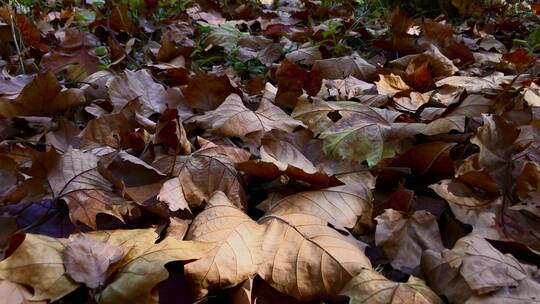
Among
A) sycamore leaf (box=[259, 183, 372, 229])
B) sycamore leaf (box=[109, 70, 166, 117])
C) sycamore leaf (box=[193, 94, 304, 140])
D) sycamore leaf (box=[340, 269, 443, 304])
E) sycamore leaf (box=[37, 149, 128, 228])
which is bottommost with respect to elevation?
sycamore leaf (box=[109, 70, 166, 117])

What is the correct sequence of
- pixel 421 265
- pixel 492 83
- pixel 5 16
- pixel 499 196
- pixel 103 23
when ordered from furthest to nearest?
pixel 103 23
pixel 5 16
pixel 492 83
pixel 499 196
pixel 421 265

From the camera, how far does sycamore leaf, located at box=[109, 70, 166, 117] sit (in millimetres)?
1530

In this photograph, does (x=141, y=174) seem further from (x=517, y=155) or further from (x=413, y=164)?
(x=517, y=155)

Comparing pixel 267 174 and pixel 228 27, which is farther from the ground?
pixel 267 174

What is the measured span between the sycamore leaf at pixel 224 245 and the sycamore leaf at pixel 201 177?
0.06 metres

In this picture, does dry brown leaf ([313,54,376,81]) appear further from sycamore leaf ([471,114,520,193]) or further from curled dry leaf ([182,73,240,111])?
sycamore leaf ([471,114,520,193])

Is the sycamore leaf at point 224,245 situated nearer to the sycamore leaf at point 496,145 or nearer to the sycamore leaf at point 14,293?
the sycamore leaf at point 14,293

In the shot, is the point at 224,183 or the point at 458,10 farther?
the point at 458,10

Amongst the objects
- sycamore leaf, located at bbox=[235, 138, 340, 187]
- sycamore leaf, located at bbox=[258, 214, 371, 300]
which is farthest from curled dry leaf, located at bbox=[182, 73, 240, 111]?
sycamore leaf, located at bbox=[258, 214, 371, 300]

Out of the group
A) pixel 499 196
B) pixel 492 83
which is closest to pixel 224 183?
pixel 499 196

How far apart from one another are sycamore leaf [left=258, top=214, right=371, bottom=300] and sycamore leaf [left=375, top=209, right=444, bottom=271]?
A: 6 centimetres

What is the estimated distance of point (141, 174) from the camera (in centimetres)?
109

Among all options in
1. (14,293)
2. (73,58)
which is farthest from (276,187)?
(73,58)

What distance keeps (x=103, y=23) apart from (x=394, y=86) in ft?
5.05
